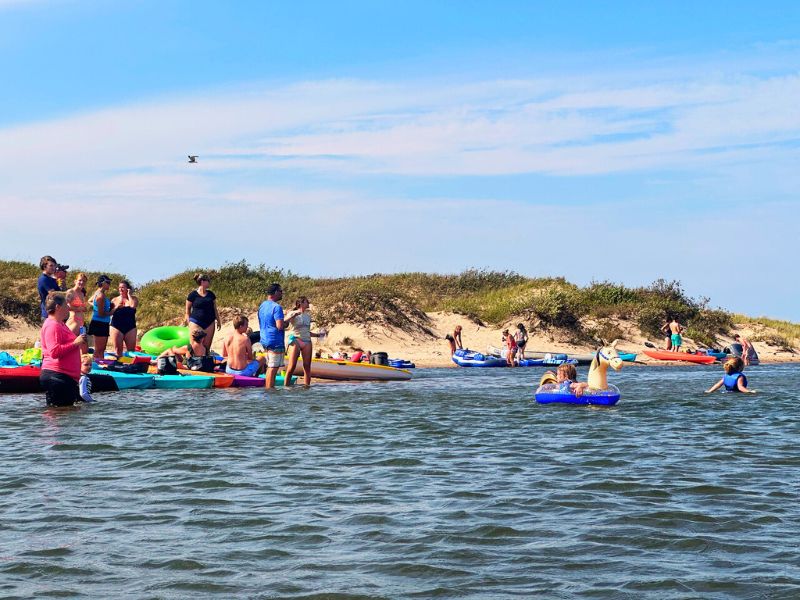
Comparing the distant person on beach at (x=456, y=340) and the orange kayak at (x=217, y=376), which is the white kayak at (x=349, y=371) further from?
the distant person on beach at (x=456, y=340)

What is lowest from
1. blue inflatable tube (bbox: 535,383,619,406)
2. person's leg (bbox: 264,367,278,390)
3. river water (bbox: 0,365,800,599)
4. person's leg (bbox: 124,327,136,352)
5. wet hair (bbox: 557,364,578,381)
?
river water (bbox: 0,365,800,599)

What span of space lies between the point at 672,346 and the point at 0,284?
26759mm

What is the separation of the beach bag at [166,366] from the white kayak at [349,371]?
11.1 ft

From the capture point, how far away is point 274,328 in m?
19.2

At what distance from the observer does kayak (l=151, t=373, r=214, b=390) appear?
66.4 feet

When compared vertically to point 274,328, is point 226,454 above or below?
below

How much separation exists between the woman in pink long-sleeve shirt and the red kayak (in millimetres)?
25891

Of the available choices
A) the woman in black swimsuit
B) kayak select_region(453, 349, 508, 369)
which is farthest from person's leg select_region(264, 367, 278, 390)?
kayak select_region(453, 349, 508, 369)

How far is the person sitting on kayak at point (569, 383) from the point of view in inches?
674

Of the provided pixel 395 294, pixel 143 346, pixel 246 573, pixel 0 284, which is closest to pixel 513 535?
pixel 246 573

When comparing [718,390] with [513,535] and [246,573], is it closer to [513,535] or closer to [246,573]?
[513,535]

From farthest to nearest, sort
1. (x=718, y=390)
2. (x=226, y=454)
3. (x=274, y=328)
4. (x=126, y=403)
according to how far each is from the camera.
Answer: (x=718, y=390), (x=274, y=328), (x=126, y=403), (x=226, y=454)

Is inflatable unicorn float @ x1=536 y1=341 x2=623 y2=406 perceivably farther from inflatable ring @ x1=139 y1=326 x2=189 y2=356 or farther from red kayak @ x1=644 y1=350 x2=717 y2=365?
red kayak @ x1=644 y1=350 x2=717 y2=365

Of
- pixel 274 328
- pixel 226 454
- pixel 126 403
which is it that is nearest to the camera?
pixel 226 454
